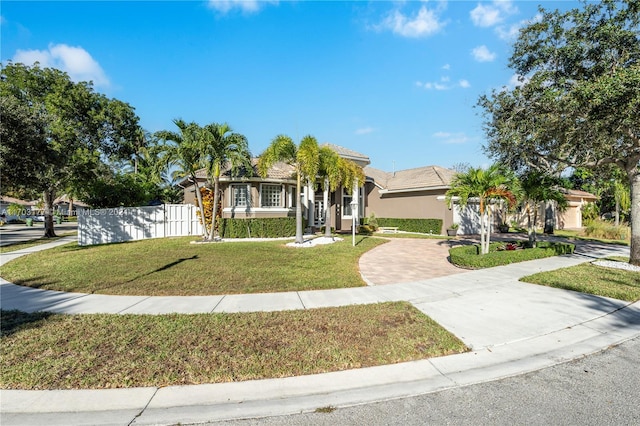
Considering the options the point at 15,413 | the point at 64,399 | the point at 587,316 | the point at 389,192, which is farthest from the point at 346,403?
the point at 389,192

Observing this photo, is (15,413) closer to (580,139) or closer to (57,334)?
(57,334)

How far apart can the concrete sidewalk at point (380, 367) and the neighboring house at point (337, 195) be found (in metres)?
9.44

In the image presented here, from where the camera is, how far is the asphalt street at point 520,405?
2.88 metres

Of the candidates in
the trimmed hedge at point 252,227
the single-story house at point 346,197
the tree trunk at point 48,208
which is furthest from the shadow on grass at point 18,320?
the tree trunk at point 48,208

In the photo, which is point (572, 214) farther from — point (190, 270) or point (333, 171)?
point (190, 270)

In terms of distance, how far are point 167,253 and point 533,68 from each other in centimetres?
1552

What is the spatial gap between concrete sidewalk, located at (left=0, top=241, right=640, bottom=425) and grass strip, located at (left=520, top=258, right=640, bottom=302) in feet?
1.63

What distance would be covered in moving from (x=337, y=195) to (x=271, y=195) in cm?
600

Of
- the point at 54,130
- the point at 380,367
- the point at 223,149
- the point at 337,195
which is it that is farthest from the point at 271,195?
the point at 380,367

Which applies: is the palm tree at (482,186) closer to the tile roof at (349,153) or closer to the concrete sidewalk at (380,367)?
the concrete sidewalk at (380,367)

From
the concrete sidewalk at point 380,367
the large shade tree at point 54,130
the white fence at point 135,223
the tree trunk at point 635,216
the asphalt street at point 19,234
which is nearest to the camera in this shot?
the concrete sidewalk at point 380,367

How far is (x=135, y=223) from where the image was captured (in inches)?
712

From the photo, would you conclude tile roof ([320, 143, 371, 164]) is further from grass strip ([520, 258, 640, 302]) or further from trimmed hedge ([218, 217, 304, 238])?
grass strip ([520, 258, 640, 302])

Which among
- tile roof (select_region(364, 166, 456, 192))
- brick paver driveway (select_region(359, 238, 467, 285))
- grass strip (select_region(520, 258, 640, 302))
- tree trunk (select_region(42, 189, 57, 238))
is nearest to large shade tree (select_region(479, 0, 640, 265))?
grass strip (select_region(520, 258, 640, 302))
